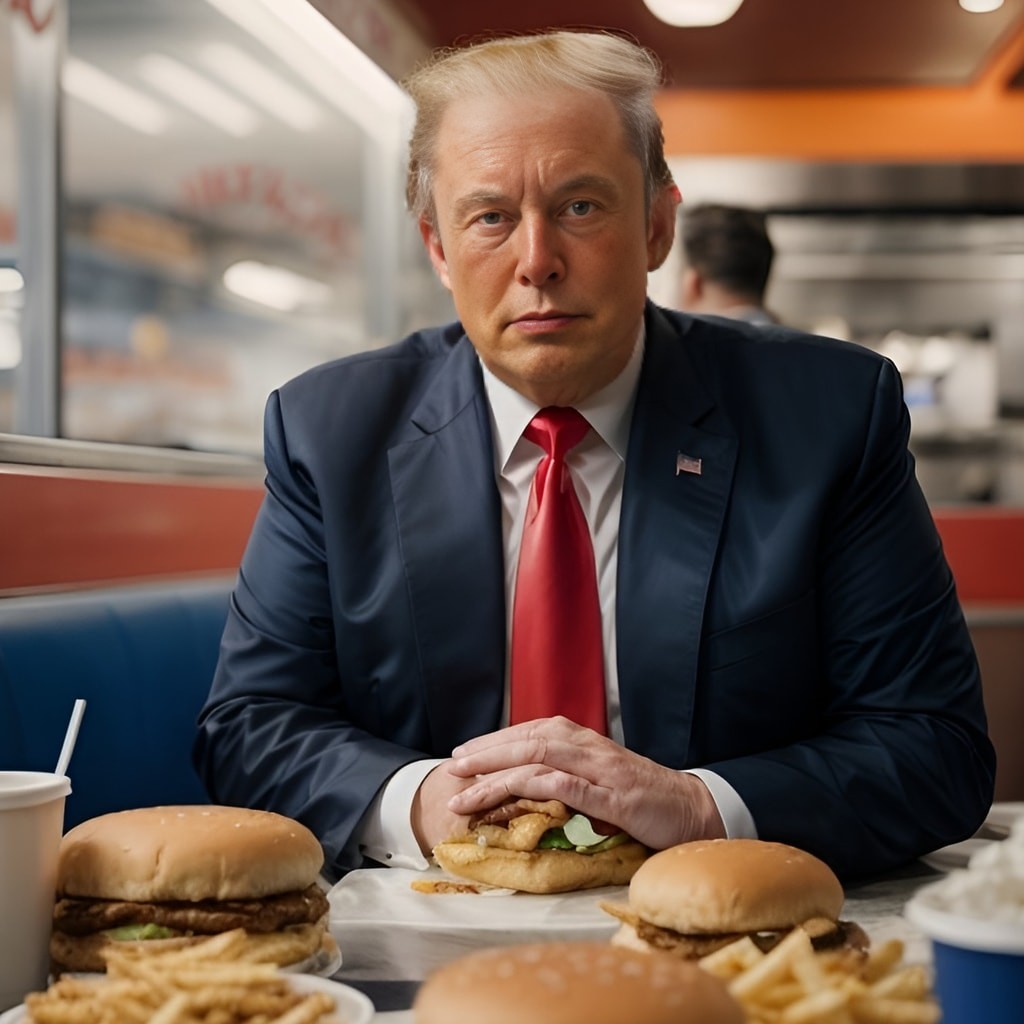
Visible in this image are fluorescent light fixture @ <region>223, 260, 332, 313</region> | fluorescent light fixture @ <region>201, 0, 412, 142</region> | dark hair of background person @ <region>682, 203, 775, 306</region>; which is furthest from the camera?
fluorescent light fixture @ <region>223, 260, 332, 313</region>

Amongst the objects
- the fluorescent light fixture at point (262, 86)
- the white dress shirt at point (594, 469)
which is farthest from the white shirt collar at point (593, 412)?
the fluorescent light fixture at point (262, 86)

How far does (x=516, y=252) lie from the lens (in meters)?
1.78

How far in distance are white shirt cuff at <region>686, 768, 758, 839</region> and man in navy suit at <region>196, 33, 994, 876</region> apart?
0.34 feet

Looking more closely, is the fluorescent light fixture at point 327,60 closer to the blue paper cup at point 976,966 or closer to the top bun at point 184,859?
the top bun at point 184,859

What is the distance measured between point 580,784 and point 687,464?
0.55 m

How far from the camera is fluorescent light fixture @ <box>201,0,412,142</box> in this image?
476 cm

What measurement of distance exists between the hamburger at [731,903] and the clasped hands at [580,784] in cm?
35

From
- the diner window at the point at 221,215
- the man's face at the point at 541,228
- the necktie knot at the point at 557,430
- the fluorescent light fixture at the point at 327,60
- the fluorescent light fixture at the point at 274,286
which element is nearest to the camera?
the man's face at the point at 541,228

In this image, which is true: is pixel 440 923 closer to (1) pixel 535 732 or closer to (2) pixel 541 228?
(1) pixel 535 732

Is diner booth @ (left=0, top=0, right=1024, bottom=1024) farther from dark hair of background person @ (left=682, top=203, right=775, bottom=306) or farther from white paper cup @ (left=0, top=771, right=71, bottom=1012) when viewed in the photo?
dark hair of background person @ (left=682, top=203, right=775, bottom=306)

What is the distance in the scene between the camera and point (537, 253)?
1752 mm

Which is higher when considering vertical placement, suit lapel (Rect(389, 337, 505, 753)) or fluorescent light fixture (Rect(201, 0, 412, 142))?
fluorescent light fixture (Rect(201, 0, 412, 142))

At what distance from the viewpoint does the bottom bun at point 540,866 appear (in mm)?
1406

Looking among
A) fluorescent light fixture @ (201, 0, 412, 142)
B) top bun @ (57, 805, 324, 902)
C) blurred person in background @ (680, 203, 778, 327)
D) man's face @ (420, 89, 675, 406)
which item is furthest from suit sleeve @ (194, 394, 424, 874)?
fluorescent light fixture @ (201, 0, 412, 142)
